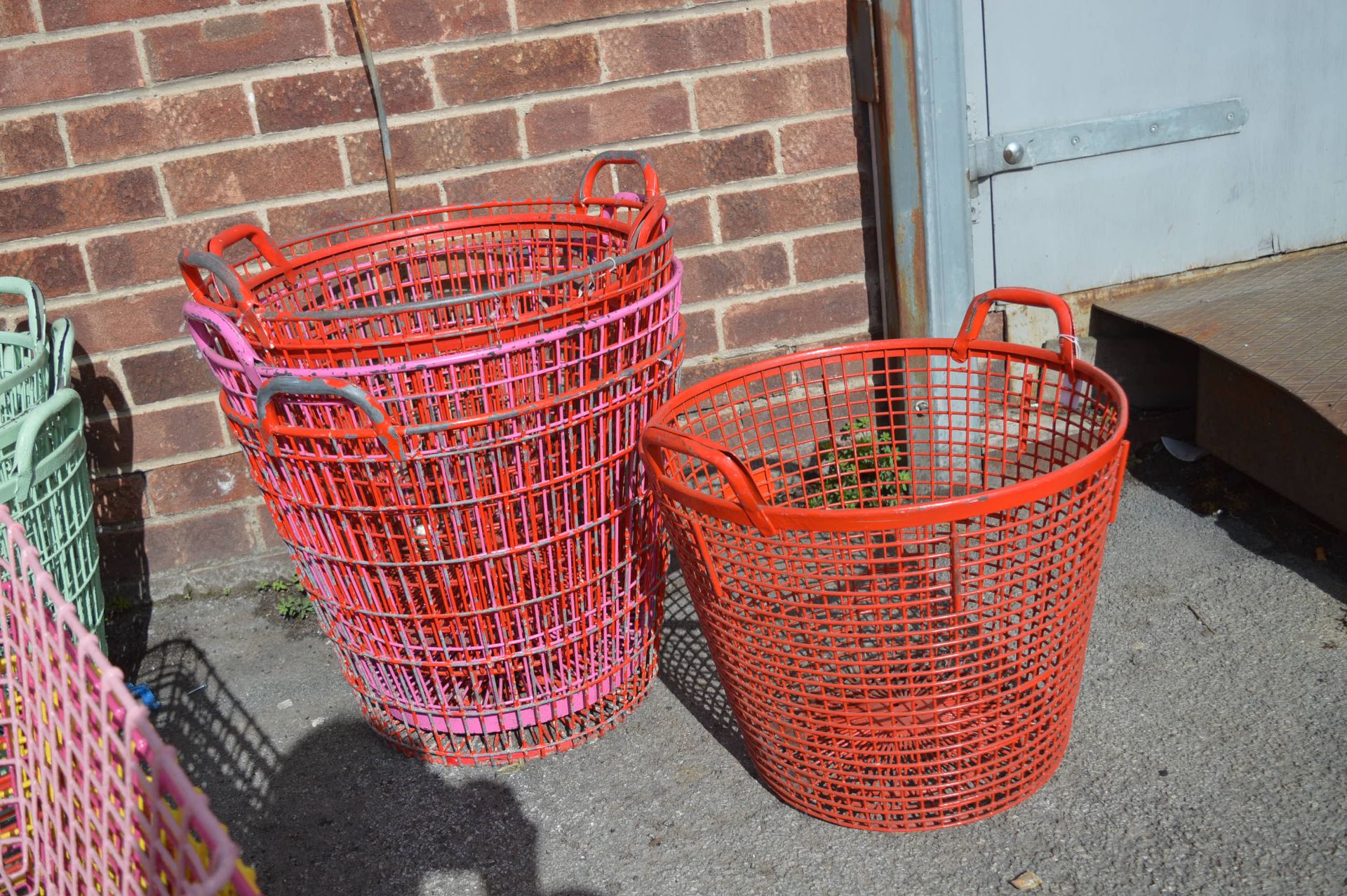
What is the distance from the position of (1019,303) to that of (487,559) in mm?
1136

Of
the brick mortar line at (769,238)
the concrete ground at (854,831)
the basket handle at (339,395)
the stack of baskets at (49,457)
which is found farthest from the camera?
the brick mortar line at (769,238)

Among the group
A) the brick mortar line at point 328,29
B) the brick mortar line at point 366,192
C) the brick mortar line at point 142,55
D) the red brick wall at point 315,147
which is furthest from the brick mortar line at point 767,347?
the brick mortar line at point 142,55

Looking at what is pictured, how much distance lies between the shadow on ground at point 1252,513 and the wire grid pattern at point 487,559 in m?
1.48

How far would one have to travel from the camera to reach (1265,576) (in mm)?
2746

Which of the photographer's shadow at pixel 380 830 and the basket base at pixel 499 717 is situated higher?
the basket base at pixel 499 717

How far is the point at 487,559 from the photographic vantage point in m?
2.20

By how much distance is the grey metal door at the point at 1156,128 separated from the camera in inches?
120

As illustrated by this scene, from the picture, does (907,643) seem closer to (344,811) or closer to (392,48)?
(344,811)

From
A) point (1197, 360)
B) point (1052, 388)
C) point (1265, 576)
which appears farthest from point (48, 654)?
point (1197, 360)

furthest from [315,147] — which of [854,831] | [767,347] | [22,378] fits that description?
[854,831]

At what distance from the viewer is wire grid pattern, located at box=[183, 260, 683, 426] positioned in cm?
201

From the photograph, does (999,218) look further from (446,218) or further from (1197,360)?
(446,218)

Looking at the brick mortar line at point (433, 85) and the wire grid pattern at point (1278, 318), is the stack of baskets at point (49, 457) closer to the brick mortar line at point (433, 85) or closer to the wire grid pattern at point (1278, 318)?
the brick mortar line at point (433, 85)

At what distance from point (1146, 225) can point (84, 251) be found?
9.11ft
